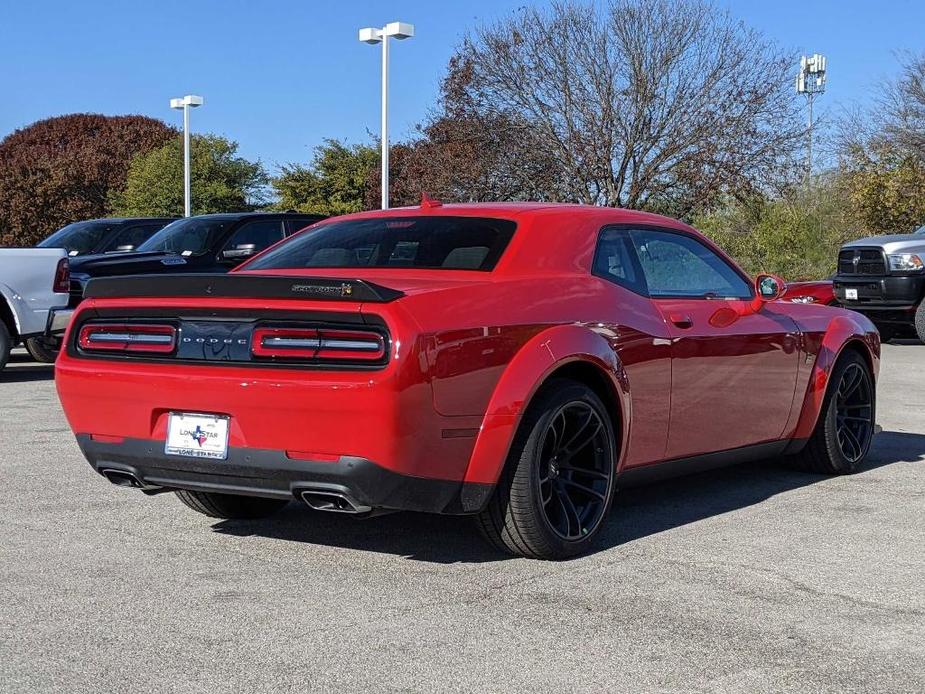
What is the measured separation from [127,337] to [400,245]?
1271 millimetres

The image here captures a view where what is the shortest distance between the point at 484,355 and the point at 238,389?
893 millimetres

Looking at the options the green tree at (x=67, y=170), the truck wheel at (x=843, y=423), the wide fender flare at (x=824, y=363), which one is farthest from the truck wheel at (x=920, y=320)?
the green tree at (x=67, y=170)

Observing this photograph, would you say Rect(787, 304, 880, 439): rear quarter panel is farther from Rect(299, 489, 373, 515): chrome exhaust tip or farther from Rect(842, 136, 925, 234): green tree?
Rect(842, 136, 925, 234): green tree

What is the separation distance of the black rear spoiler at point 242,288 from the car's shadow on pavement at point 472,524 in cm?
123

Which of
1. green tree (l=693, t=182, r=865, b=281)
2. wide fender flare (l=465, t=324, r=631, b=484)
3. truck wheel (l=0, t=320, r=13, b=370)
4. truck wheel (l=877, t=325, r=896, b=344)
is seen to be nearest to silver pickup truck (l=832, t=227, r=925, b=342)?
truck wheel (l=877, t=325, r=896, b=344)

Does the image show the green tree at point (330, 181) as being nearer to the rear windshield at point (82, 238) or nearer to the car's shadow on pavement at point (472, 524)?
the rear windshield at point (82, 238)

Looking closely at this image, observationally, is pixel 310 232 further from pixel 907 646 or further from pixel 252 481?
pixel 907 646

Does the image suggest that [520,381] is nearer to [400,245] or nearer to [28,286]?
[400,245]

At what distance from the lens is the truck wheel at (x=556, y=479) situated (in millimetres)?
5070

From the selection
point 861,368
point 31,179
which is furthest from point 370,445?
point 31,179

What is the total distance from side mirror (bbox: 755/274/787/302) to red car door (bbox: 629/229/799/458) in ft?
0.24

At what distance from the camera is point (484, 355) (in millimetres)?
4859

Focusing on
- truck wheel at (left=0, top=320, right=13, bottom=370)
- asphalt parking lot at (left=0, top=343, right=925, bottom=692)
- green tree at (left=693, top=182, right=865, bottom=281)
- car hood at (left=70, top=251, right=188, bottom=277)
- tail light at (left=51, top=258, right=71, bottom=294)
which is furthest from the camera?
green tree at (left=693, top=182, right=865, bottom=281)

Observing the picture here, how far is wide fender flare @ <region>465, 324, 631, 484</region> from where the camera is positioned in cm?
488
